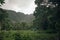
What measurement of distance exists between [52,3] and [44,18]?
622 centimetres

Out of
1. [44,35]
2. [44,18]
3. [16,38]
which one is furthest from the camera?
[44,18]

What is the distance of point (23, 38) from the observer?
27.0m

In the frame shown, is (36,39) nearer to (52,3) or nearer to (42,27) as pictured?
(52,3)

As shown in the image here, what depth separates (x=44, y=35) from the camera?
28.9 m

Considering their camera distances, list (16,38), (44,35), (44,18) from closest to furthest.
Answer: (16,38), (44,35), (44,18)

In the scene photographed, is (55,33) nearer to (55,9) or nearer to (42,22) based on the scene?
(55,9)

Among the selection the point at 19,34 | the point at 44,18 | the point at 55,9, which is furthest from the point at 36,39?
the point at 44,18

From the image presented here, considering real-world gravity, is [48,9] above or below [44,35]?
above

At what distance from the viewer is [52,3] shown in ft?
98.7

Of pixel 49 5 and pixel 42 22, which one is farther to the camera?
pixel 42 22

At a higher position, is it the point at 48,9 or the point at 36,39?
the point at 48,9

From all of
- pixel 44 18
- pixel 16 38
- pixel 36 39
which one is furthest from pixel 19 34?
pixel 44 18

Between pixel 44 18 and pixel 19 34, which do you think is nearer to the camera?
pixel 19 34

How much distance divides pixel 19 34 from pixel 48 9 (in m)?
6.33
